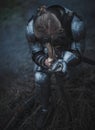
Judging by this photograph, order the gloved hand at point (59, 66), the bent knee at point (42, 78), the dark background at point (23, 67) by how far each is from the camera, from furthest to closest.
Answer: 1. the dark background at point (23, 67)
2. the bent knee at point (42, 78)
3. the gloved hand at point (59, 66)

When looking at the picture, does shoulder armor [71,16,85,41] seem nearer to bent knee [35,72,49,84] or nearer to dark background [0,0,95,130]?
bent knee [35,72,49,84]

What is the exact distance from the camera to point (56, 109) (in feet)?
12.2

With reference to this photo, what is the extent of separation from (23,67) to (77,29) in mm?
2041

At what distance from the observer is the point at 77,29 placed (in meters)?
3.12

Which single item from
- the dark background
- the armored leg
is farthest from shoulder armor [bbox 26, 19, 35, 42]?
the dark background

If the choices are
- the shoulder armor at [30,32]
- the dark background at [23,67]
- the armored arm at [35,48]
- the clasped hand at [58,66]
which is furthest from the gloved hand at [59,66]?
the dark background at [23,67]

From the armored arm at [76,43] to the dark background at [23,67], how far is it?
2.46 feet

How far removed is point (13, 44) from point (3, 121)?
2.15m

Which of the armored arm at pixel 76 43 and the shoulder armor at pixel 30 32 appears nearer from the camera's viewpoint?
the armored arm at pixel 76 43

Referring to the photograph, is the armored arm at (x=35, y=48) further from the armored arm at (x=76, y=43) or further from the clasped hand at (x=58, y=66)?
the armored arm at (x=76, y=43)

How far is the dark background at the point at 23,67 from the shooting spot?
3723 millimetres

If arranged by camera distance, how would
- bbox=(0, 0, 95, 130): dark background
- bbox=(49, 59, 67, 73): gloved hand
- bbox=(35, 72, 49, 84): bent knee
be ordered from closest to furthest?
1. bbox=(49, 59, 67, 73): gloved hand
2. bbox=(35, 72, 49, 84): bent knee
3. bbox=(0, 0, 95, 130): dark background

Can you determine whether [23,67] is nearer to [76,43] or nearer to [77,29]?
[76,43]

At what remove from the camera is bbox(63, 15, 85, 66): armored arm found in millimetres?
3139
